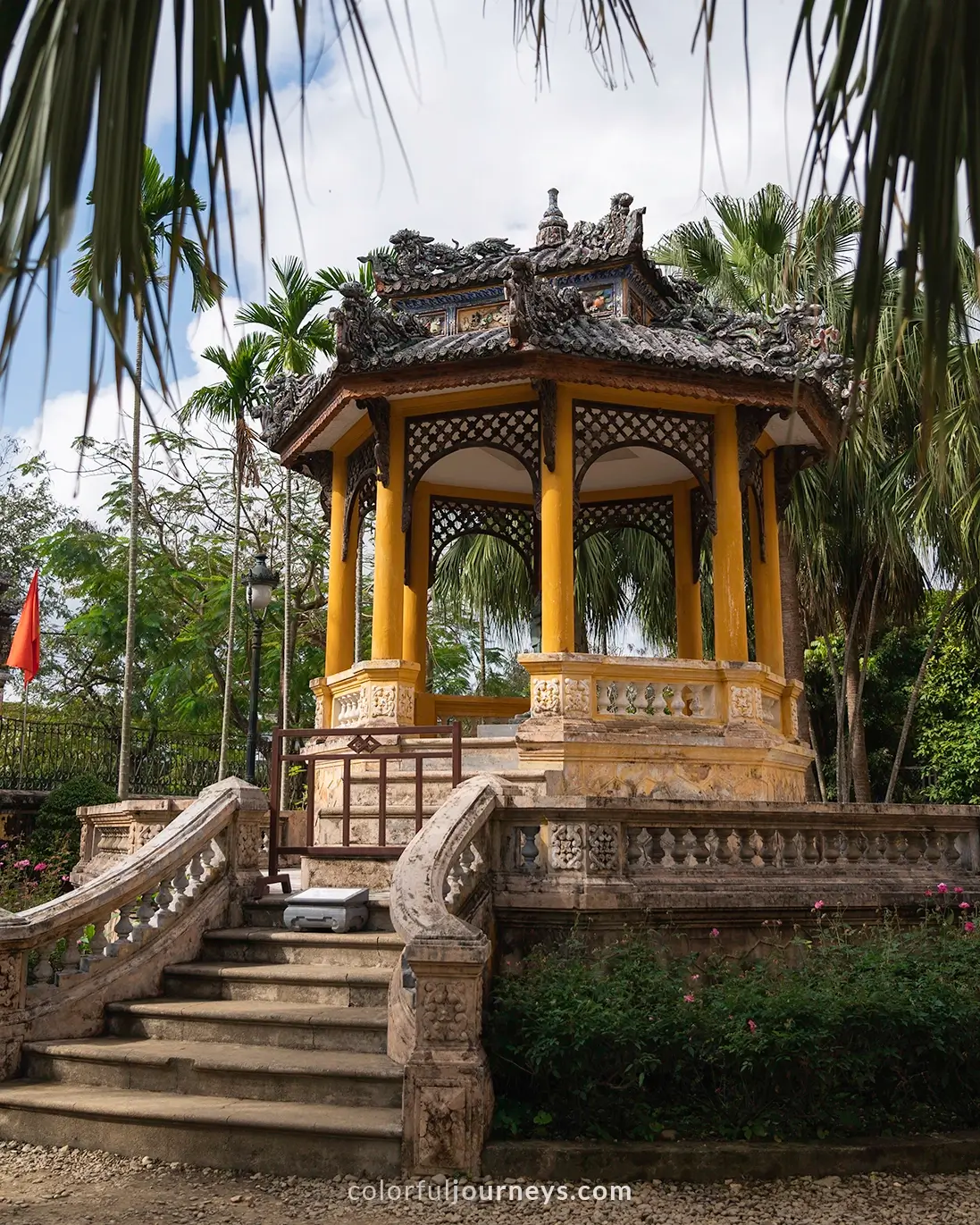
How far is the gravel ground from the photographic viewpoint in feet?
17.9

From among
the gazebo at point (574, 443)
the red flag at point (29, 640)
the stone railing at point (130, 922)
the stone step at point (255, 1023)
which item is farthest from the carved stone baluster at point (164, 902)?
the red flag at point (29, 640)

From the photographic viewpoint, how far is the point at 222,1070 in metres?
6.79

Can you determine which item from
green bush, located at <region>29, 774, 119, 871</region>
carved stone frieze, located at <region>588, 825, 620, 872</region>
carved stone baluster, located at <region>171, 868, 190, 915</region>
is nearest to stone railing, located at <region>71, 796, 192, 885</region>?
carved stone baluster, located at <region>171, 868, 190, 915</region>

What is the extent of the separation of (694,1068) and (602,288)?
9627 millimetres

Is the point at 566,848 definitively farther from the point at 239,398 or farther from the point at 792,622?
the point at 239,398

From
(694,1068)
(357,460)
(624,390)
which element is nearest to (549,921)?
(694,1068)

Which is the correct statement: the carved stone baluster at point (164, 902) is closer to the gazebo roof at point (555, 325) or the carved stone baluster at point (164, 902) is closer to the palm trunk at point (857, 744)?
the gazebo roof at point (555, 325)

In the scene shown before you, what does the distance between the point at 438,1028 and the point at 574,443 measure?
7.53 m

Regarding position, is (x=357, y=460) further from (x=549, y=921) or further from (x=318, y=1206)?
(x=318, y=1206)

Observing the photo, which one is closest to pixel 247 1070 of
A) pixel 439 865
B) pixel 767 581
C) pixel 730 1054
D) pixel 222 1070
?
pixel 222 1070

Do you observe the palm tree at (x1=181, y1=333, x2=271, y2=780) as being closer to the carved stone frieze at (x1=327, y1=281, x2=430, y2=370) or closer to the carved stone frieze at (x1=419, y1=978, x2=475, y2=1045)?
the carved stone frieze at (x1=327, y1=281, x2=430, y2=370)

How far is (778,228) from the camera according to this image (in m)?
21.1

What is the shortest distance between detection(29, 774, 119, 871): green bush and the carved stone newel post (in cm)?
1151

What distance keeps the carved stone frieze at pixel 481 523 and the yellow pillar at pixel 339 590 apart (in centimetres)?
158
